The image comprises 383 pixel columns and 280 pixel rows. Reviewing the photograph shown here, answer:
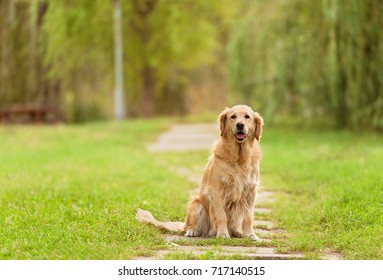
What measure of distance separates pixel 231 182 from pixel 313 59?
1268 cm

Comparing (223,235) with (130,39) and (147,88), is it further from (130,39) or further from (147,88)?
(147,88)

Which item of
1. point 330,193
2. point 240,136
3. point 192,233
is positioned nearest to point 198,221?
point 192,233

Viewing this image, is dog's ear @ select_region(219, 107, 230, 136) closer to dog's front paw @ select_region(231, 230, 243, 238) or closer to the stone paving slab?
dog's front paw @ select_region(231, 230, 243, 238)

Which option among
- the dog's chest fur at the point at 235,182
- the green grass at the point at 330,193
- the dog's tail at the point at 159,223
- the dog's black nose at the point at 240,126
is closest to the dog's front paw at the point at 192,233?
the dog's tail at the point at 159,223

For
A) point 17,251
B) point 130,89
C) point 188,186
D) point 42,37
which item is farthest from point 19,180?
point 130,89

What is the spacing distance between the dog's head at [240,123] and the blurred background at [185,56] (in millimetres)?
10307

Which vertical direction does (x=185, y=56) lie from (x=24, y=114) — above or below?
above

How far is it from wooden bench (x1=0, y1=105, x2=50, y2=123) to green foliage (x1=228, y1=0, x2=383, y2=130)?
6.92m

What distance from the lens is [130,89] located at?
34.1 metres

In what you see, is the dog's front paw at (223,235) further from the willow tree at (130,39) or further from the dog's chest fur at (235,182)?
the willow tree at (130,39)

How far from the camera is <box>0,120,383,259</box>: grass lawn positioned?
6770 millimetres

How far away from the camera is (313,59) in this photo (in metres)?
19.5

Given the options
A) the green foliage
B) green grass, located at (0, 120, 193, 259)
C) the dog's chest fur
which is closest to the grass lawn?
green grass, located at (0, 120, 193, 259)
